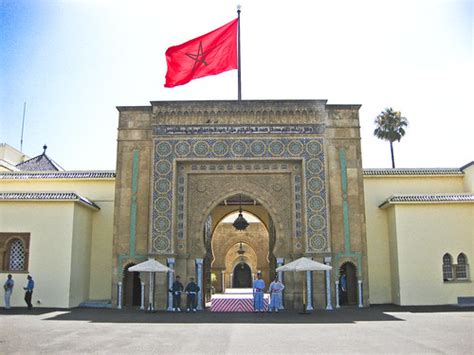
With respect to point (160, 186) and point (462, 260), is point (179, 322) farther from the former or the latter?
point (462, 260)

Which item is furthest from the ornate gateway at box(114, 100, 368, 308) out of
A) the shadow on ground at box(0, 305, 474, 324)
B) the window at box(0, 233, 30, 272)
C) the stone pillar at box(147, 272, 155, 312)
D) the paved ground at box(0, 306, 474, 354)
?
the window at box(0, 233, 30, 272)

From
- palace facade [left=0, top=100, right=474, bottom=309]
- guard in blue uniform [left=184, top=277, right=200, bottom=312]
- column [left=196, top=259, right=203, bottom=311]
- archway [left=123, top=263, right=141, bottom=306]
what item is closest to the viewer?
guard in blue uniform [left=184, top=277, right=200, bottom=312]

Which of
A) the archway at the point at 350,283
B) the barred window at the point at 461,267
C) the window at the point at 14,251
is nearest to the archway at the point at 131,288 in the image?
the window at the point at 14,251

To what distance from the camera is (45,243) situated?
698 inches

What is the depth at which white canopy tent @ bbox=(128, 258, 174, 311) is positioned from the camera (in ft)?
53.1

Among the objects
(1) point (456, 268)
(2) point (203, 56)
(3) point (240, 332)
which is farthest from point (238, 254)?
(3) point (240, 332)

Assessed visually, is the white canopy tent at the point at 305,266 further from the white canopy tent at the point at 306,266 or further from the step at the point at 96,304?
the step at the point at 96,304

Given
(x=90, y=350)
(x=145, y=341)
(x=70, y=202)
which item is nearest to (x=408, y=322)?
(x=145, y=341)

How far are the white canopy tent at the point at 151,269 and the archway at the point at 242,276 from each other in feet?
64.2

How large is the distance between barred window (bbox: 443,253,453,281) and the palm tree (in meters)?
14.7

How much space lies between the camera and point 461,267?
18250 mm

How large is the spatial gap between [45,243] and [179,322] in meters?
6.92

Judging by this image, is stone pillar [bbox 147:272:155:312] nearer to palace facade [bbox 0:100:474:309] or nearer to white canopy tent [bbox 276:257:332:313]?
palace facade [bbox 0:100:474:309]

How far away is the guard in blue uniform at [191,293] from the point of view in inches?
666
